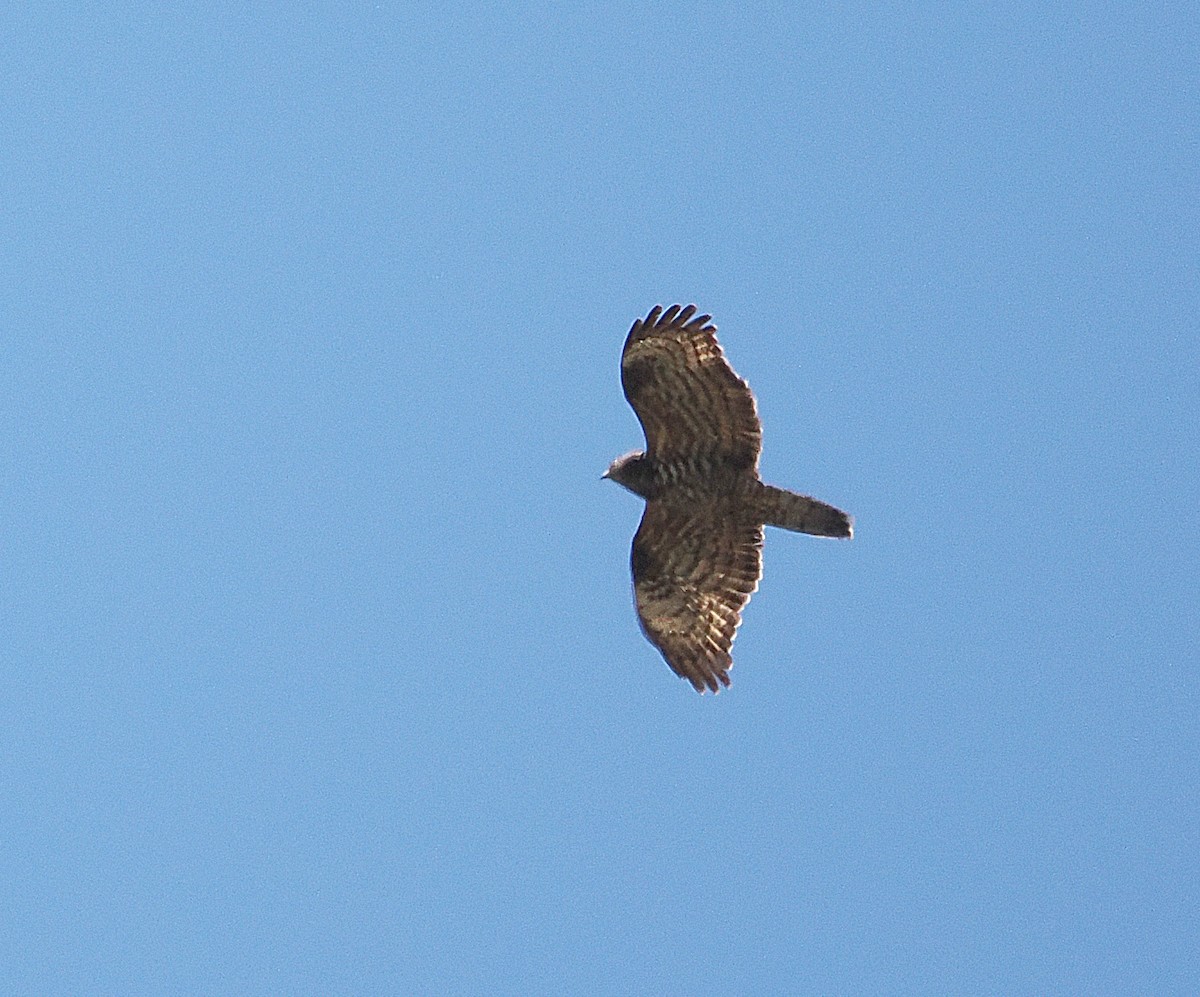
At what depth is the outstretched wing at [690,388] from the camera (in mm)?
18016

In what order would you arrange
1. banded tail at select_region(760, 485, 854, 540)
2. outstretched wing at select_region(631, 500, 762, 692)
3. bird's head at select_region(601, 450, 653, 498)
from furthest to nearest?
outstretched wing at select_region(631, 500, 762, 692) < bird's head at select_region(601, 450, 653, 498) < banded tail at select_region(760, 485, 854, 540)

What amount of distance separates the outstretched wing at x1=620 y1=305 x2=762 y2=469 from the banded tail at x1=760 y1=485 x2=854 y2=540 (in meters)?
0.33

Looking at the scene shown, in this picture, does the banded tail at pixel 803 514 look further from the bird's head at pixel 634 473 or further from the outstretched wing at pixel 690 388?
the bird's head at pixel 634 473

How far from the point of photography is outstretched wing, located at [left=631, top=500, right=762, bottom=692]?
18953 millimetres

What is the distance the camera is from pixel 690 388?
1809 centimetres

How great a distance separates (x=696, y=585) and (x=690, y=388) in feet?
6.53

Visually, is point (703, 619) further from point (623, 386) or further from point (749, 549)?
point (623, 386)

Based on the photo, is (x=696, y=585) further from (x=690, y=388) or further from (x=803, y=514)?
(x=690, y=388)

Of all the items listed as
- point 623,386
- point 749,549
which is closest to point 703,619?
point 749,549

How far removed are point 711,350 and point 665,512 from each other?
166cm

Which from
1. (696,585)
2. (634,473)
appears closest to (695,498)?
(634,473)

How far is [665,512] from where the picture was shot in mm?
18859

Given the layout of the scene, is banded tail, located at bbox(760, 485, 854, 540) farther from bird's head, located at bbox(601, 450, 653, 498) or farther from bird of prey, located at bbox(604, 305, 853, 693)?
bird's head, located at bbox(601, 450, 653, 498)

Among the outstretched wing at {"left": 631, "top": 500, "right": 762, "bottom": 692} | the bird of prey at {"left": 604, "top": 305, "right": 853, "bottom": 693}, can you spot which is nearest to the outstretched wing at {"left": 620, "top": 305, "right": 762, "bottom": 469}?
the bird of prey at {"left": 604, "top": 305, "right": 853, "bottom": 693}
